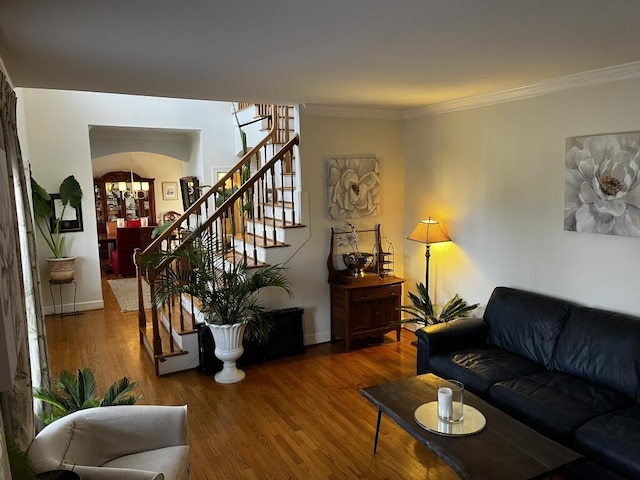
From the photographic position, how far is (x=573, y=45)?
262 centimetres

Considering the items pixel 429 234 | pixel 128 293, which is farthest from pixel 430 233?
pixel 128 293

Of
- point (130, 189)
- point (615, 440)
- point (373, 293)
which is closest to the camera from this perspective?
point (615, 440)

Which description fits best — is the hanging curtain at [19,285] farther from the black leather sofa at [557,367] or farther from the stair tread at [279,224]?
the black leather sofa at [557,367]

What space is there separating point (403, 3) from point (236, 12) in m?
0.71

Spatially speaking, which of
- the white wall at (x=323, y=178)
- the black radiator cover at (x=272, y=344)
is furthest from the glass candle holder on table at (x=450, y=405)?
the white wall at (x=323, y=178)

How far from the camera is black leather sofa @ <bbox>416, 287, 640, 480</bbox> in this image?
2.50m

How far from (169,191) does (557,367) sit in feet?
33.7

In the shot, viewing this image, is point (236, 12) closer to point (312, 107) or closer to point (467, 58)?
point (467, 58)

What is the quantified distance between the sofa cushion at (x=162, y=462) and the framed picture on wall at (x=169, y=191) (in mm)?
10082

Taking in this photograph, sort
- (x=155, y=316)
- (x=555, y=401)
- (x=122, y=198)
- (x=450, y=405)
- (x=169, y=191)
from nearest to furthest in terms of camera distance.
Result: (x=450, y=405), (x=555, y=401), (x=155, y=316), (x=122, y=198), (x=169, y=191)

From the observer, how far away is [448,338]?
146 inches

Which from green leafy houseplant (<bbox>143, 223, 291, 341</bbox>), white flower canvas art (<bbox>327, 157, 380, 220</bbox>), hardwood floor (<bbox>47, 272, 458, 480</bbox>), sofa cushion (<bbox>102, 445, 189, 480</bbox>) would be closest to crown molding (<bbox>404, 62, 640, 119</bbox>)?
white flower canvas art (<bbox>327, 157, 380, 220</bbox>)

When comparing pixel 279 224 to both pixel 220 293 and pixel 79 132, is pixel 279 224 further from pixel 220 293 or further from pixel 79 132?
pixel 79 132

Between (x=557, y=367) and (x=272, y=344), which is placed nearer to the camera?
(x=557, y=367)
